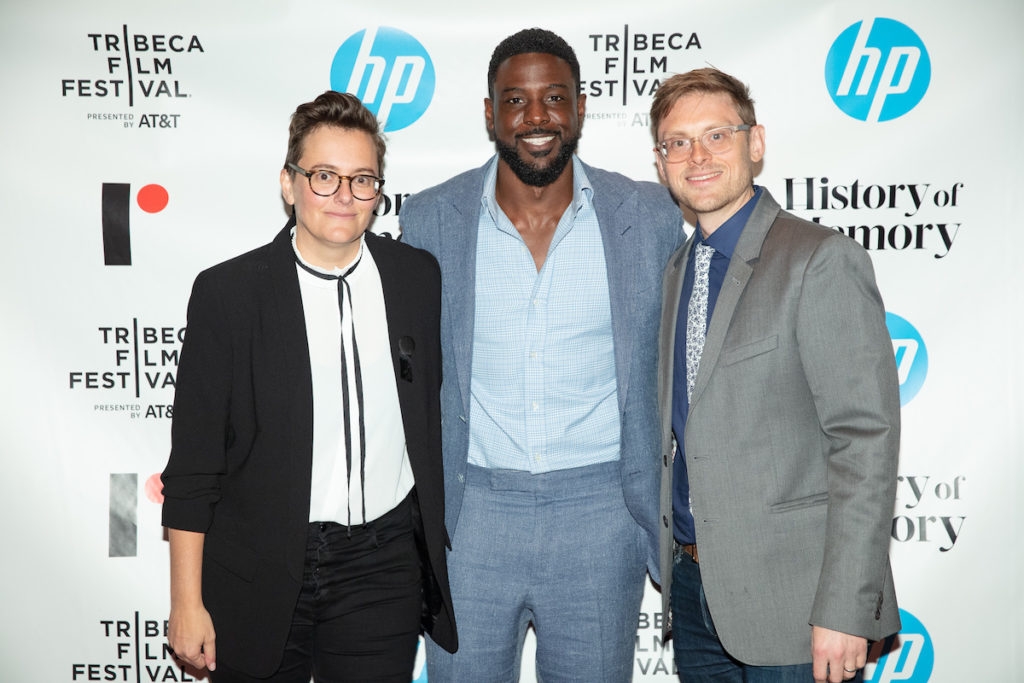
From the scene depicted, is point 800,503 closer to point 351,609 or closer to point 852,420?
point 852,420

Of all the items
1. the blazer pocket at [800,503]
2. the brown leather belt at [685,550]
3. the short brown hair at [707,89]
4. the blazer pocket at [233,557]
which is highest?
the short brown hair at [707,89]

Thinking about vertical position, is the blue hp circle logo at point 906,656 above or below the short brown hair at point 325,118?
below

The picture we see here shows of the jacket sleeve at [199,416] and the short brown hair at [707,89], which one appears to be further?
the short brown hair at [707,89]

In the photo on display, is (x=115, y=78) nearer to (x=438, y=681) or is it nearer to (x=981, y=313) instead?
(x=438, y=681)

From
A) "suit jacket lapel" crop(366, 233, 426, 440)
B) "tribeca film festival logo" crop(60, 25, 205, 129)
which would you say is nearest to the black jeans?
"suit jacket lapel" crop(366, 233, 426, 440)

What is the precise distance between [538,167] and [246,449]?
1219 millimetres

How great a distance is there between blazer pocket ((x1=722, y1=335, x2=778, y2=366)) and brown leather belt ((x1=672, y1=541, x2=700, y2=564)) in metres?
0.55

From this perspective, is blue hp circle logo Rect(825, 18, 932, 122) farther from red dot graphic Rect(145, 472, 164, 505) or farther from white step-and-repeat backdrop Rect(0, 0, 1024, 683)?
red dot graphic Rect(145, 472, 164, 505)

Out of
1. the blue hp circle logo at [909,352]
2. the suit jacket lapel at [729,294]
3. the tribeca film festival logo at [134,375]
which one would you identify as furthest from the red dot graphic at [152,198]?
the blue hp circle logo at [909,352]

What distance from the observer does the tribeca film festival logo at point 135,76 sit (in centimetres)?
313

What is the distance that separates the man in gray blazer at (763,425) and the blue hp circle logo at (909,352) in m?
1.41

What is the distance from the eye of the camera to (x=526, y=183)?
2.46 meters

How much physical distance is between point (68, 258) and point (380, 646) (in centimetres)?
222

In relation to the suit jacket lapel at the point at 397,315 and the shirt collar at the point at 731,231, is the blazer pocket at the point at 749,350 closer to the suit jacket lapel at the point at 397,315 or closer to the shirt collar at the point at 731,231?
the shirt collar at the point at 731,231
